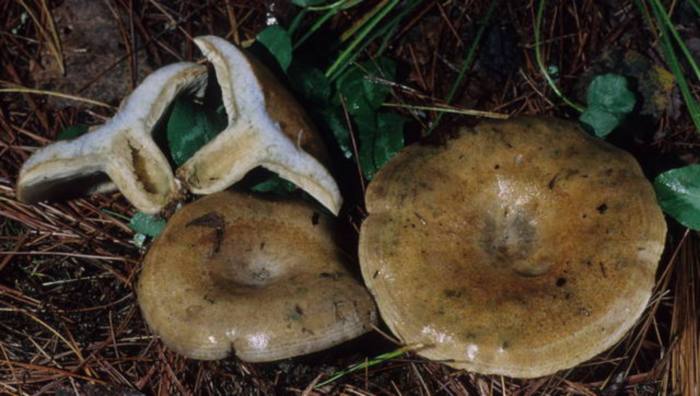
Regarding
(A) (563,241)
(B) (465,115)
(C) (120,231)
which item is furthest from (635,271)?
(C) (120,231)

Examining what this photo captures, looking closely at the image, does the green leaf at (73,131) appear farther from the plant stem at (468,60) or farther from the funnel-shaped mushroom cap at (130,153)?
the plant stem at (468,60)

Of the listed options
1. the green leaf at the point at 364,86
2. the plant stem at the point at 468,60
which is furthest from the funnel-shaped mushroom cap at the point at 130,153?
the plant stem at the point at 468,60

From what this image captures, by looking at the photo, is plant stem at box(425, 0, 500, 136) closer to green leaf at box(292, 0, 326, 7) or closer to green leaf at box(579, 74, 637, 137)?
green leaf at box(579, 74, 637, 137)

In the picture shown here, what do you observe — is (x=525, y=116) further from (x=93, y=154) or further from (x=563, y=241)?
(x=93, y=154)

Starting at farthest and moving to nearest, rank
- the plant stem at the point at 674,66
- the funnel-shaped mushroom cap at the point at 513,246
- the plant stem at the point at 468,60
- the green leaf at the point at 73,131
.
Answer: the plant stem at the point at 468,60
the green leaf at the point at 73,131
the plant stem at the point at 674,66
the funnel-shaped mushroom cap at the point at 513,246

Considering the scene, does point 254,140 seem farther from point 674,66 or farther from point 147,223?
point 674,66
